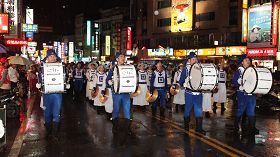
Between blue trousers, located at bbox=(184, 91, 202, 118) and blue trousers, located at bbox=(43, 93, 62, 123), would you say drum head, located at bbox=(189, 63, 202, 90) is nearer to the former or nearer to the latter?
blue trousers, located at bbox=(184, 91, 202, 118)

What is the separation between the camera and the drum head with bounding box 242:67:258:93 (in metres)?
10.1

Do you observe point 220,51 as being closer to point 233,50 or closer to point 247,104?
point 233,50

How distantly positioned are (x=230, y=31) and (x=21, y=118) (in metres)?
43.4

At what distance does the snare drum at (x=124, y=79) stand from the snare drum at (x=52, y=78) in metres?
1.29

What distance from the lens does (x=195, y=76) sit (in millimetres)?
10539

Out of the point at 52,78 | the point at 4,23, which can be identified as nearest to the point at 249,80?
the point at 52,78

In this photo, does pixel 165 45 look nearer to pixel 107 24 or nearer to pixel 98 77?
pixel 107 24

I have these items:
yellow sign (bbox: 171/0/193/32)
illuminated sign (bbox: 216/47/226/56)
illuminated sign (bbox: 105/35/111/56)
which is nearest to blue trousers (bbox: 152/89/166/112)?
illuminated sign (bbox: 216/47/226/56)

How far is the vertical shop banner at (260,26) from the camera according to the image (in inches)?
1516

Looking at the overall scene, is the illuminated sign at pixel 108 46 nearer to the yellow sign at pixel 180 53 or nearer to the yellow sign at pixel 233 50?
the yellow sign at pixel 180 53

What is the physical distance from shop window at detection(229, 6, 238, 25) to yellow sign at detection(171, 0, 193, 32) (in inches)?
315

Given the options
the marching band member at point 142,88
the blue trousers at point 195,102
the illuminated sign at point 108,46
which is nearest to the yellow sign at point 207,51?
the illuminated sign at point 108,46

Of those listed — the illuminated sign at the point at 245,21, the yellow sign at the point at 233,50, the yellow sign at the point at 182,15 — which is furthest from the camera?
the yellow sign at the point at 182,15

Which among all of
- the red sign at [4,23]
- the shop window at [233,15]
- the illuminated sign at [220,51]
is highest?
the shop window at [233,15]
